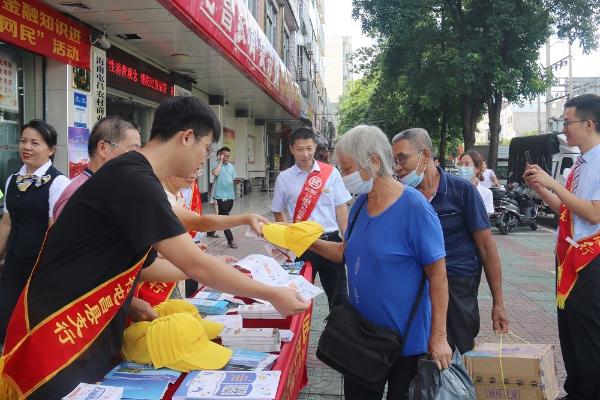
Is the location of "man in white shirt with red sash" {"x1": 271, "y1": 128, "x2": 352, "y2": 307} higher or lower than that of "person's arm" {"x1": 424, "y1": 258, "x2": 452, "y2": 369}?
higher

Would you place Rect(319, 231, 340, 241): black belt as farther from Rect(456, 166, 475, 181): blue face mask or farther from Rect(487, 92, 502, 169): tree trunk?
Rect(487, 92, 502, 169): tree trunk

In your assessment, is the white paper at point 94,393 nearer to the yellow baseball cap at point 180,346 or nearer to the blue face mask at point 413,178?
the yellow baseball cap at point 180,346

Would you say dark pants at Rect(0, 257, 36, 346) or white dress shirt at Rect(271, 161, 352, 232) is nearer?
dark pants at Rect(0, 257, 36, 346)

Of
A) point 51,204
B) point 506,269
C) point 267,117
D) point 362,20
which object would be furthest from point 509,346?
point 267,117

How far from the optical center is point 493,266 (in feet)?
9.25

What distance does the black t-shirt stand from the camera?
1.50 meters

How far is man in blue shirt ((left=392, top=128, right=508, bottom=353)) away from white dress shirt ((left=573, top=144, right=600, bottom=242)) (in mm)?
455

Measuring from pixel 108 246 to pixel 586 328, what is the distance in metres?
2.44

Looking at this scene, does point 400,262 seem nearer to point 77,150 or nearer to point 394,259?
point 394,259

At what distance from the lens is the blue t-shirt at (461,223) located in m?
2.78

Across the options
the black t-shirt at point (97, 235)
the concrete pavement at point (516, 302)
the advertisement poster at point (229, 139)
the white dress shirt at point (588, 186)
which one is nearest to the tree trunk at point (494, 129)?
the concrete pavement at point (516, 302)

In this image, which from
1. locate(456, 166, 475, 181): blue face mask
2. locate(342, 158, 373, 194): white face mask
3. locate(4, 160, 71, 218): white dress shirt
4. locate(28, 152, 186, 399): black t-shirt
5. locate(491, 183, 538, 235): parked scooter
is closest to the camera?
locate(28, 152, 186, 399): black t-shirt

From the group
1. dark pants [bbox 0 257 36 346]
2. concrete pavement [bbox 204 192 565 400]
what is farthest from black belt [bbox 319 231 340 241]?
dark pants [bbox 0 257 36 346]

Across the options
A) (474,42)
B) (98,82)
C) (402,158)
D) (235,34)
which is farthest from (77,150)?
(474,42)
